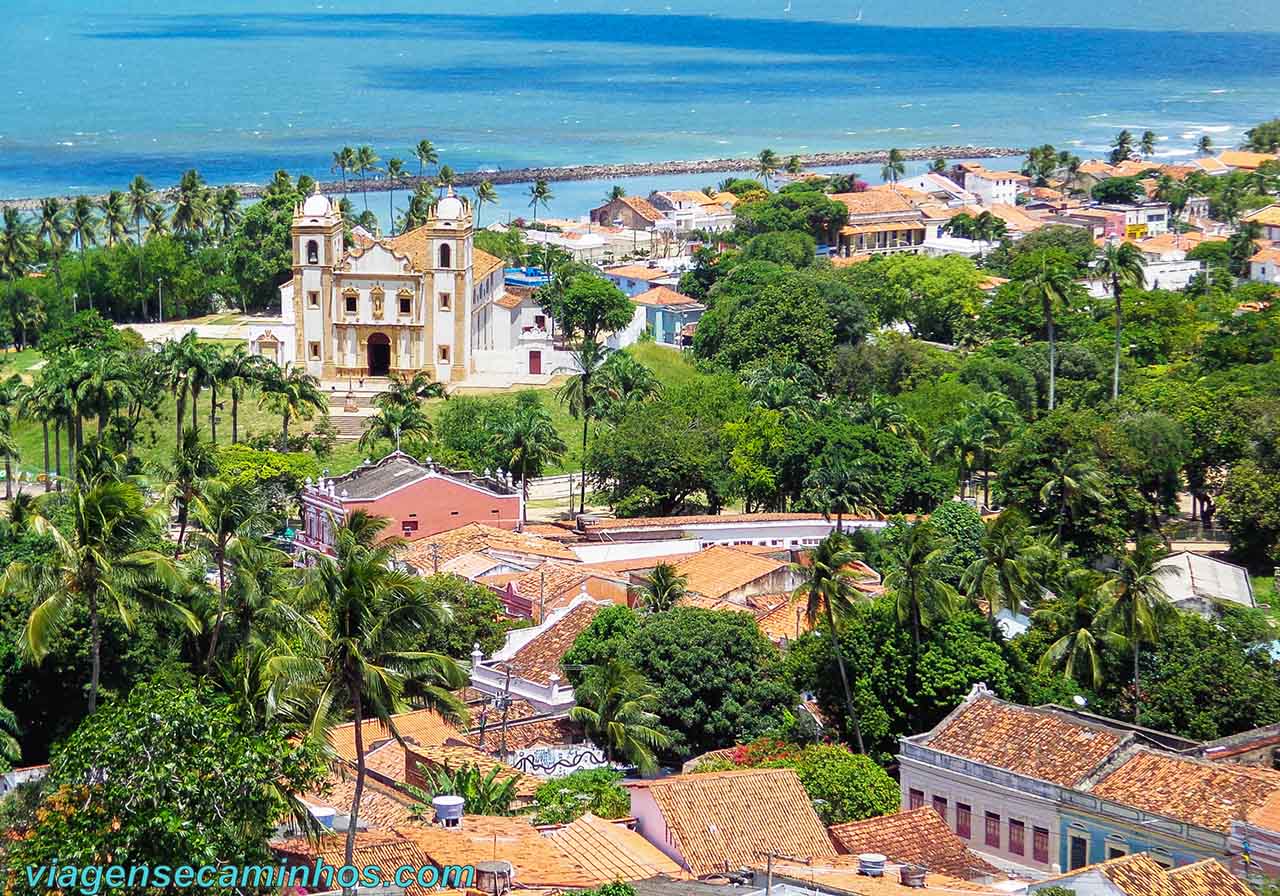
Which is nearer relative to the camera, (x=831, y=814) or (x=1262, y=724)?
(x=831, y=814)

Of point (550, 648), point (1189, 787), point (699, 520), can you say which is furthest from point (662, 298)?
point (1189, 787)

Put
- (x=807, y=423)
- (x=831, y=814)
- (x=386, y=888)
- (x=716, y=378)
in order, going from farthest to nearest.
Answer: (x=716, y=378) < (x=807, y=423) < (x=831, y=814) < (x=386, y=888)

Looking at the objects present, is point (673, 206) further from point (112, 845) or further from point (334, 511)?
point (112, 845)

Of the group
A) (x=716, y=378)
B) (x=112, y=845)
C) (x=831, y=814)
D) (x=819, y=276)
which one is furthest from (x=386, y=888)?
(x=819, y=276)

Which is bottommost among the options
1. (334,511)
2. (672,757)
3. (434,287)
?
(672,757)

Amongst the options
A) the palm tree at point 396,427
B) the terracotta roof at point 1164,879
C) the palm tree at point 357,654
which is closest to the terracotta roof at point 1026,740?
the terracotta roof at point 1164,879

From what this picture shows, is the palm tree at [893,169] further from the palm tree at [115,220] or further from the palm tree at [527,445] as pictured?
the palm tree at [527,445]

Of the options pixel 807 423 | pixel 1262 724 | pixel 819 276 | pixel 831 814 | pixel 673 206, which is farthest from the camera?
pixel 673 206
